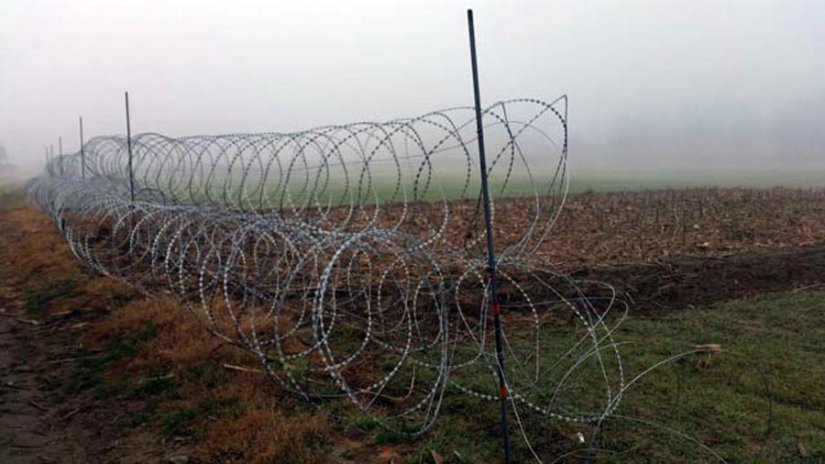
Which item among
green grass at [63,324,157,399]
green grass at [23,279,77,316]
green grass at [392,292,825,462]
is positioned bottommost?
green grass at [392,292,825,462]

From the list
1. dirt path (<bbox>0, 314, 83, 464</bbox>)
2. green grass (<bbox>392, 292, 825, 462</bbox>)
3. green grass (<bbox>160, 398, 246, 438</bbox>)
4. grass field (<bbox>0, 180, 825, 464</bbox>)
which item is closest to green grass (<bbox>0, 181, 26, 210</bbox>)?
grass field (<bbox>0, 180, 825, 464</bbox>)

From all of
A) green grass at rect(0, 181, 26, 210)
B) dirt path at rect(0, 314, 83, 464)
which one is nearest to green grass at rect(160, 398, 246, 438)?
dirt path at rect(0, 314, 83, 464)

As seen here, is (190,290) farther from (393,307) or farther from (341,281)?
(393,307)

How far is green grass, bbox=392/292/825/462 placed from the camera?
5090mm

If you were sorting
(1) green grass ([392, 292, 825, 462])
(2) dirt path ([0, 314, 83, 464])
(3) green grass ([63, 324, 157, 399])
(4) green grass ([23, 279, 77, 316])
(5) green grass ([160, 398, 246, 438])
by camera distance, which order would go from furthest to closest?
(4) green grass ([23, 279, 77, 316]) → (3) green grass ([63, 324, 157, 399]) → (5) green grass ([160, 398, 246, 438]) → (2) dirt path ([0, 314, 83, 464]) → (1) green grass ([392, 292, 825, 462])

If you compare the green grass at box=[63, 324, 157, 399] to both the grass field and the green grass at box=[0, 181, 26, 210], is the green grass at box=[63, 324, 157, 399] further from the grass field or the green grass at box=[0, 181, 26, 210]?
the green grass at box=[0, 181, 26, 210]

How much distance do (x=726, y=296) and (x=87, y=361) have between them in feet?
30.8

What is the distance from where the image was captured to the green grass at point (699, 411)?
5.09 m

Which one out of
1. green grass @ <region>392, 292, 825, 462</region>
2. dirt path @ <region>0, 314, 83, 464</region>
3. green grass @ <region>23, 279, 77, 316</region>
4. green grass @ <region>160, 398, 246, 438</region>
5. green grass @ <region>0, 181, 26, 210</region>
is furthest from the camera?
green grass @ <region>0, 181, 26, 210</region>

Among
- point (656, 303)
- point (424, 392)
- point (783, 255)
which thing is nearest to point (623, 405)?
point (424, 392)

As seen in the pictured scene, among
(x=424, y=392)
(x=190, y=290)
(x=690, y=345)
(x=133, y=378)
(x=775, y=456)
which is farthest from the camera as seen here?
(x=190, y=290)

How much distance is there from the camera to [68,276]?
12.4 m

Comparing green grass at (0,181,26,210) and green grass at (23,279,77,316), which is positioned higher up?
green grass at (0,181,26,210)

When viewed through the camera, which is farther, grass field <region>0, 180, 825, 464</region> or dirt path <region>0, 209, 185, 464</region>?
dirt path <region>0, 209, 185, 464</region>
